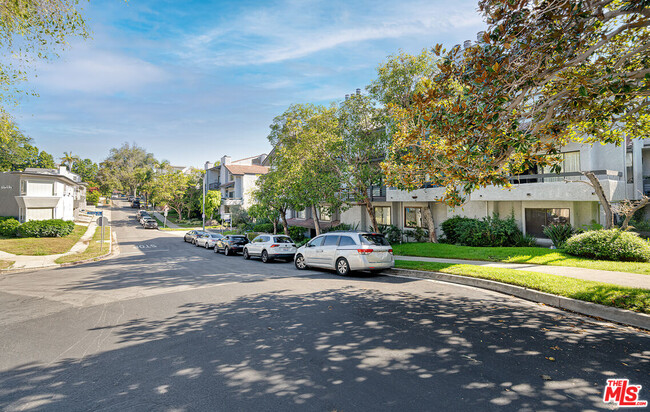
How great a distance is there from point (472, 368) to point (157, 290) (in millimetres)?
8842

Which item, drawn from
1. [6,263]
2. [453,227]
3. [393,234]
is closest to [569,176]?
[453,227]

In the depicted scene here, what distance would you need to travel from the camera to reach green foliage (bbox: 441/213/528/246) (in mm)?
16891

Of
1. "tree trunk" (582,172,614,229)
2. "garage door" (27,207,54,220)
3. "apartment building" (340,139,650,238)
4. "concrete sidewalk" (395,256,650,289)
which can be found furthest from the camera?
"garage door" (27,207,54,220)

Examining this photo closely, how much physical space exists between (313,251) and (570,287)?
8.65 metres

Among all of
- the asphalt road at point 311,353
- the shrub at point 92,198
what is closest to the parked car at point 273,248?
the asphalt road at point 311,353

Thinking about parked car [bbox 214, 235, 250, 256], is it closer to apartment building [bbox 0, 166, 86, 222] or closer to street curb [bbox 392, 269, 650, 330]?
street curb [bbox 392, 269, 650, 330]

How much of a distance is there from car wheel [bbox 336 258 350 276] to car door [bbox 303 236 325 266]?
4.41ft

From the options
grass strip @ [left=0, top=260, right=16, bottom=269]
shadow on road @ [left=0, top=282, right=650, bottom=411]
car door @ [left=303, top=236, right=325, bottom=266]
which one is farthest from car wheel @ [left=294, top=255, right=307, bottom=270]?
grass strip @ [left=0, top=260, right=16, bottom=269]

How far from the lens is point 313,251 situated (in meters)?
13.7

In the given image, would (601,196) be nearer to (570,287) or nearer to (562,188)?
(562,188)

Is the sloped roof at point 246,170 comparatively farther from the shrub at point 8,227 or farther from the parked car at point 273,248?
the parked car at point 273,248

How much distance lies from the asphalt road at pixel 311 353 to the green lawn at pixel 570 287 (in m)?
0.74

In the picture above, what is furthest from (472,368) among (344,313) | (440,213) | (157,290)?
(440,213)

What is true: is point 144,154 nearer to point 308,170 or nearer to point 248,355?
point 308,170
